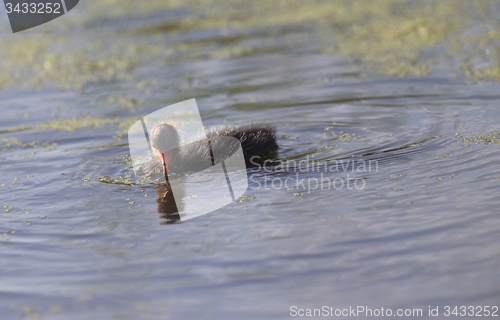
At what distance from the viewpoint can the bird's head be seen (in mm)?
4477

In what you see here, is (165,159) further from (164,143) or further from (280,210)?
(280,210)

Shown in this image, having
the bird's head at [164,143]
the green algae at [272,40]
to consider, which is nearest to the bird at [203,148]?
the bird's head at [164,143]

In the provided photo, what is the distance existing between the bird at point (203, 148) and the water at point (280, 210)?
0.22 metres

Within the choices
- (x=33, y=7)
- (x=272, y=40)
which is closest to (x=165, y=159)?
(x=272, y=40)

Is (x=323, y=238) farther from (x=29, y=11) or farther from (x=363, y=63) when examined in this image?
(x=29, y=11)

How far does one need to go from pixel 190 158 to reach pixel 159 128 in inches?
15.0

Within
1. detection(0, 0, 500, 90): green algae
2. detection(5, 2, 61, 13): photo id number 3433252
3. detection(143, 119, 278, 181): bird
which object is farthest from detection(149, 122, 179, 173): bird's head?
detection(5, 2, 61, 13): photo id number 3433252

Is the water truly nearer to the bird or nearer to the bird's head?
the bird

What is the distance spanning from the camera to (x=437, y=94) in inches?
235

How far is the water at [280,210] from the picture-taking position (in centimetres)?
276

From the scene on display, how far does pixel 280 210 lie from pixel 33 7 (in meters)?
9.82

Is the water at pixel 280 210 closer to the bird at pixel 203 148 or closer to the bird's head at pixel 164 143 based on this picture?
the bird at pixel 203 148

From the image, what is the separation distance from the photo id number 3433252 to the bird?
298 inches

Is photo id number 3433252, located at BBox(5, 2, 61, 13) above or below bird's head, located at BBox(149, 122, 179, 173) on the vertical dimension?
above
